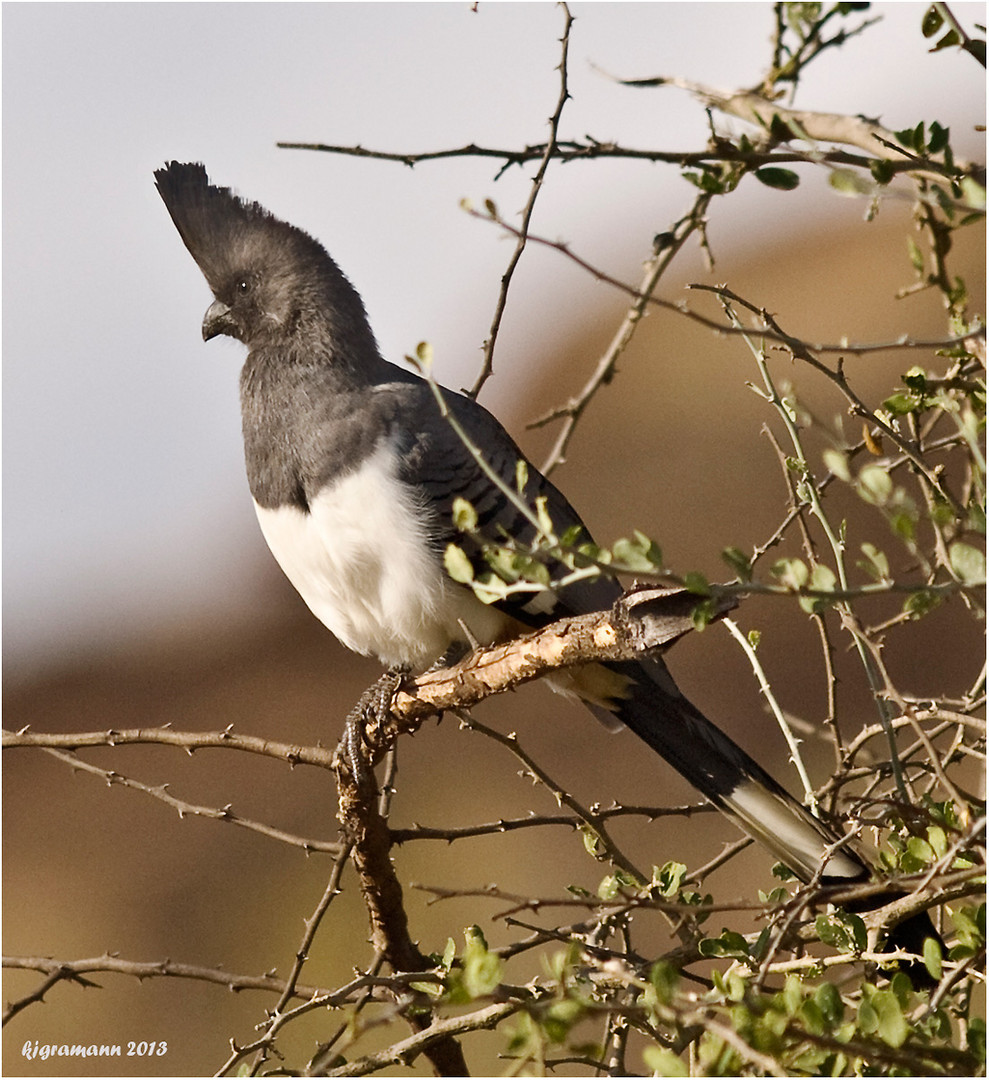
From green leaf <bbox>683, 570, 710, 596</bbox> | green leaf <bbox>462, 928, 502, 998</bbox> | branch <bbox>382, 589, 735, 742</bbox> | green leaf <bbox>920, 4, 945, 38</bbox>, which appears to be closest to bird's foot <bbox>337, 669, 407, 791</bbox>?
branch <bbox>382, 589, 735, 742</bbox>

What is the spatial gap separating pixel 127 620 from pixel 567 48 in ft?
35.2

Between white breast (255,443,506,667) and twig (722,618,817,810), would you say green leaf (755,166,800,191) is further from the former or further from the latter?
white breast (255,443,506,667)

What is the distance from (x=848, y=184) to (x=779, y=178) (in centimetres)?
34

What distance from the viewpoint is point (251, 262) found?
446 cm

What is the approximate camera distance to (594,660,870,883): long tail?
131 inches

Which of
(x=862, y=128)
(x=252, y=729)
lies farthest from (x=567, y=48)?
(x=252, y=729)

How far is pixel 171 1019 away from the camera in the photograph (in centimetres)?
884

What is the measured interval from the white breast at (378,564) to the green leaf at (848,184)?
2.23 meters

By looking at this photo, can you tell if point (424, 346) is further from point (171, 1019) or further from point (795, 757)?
point (171, 1019)

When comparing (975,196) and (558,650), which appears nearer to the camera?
(975,196)

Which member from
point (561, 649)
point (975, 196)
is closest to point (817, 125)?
point (975, 196)

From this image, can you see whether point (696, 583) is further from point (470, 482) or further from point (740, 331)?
point (470, 482)

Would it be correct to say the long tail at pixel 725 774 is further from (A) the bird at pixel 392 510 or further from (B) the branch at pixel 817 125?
(B) the branch at pixel 817 125

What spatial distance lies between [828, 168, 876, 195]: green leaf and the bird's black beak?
3107mm
